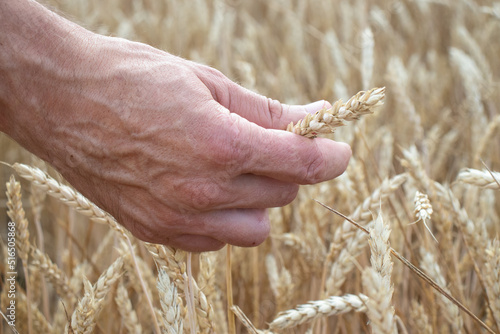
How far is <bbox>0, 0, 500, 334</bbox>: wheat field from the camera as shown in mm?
721

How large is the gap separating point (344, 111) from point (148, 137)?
270 millimetres

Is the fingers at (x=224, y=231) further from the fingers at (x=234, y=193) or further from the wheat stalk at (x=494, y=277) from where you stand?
the wheat stalk at (x=494, y=277)

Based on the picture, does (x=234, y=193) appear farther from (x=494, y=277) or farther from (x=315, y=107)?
(x=494, y=277)

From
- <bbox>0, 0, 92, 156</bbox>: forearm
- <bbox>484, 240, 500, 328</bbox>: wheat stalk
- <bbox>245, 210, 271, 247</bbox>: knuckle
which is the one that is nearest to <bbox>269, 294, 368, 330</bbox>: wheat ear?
<bbox>245, 210, 271, 247</bbox>: knuckle

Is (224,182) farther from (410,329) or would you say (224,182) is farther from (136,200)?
(410,329)

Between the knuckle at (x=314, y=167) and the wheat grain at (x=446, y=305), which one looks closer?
the knuckle at (x=314, y=167)

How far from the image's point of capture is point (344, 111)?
567 mm

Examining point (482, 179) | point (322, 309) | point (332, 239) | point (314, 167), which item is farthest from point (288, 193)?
point (332, 239)

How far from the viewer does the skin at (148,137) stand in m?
0.66

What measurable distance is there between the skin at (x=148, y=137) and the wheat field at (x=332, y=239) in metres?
0.06

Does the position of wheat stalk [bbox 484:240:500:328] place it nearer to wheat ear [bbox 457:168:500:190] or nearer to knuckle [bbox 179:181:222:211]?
wheat ear [bbox 457:168:500:190]

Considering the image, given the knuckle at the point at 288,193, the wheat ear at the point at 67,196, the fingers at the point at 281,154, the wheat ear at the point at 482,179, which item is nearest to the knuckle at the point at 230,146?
the fingers at the point at 281,154

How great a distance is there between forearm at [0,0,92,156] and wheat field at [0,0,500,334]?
12 cm

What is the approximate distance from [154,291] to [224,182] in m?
0.48
